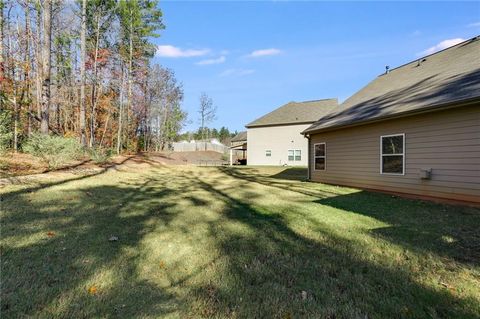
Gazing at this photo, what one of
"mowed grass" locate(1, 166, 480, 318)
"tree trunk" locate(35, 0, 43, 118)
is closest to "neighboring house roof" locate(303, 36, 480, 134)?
"mowed grass" locate(1, 166, 480, 318)

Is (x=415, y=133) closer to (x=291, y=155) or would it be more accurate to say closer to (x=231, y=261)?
(x=231, y=261)

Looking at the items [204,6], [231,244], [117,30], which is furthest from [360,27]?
[117,30]

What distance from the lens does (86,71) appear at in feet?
70.5

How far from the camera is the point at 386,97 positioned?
34.2ft

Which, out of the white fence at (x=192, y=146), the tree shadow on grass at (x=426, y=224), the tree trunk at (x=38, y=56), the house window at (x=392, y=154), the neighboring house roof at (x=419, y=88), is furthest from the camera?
the white fence at (x=192, y=146)

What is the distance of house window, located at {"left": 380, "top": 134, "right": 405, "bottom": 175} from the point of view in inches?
335

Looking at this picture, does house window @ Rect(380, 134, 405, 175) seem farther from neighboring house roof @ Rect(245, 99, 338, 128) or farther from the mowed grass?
neighboring house roof @ Rect(245, 99, 338, 128)

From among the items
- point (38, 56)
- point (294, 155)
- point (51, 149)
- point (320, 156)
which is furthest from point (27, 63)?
point (294, 155)

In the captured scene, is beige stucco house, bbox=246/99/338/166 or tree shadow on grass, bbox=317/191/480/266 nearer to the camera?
tree shadow on grass, bbox=317/191/480/266

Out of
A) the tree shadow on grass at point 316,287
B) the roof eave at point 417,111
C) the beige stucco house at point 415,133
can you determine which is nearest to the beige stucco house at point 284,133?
→ the beige stucco house at point 415,133

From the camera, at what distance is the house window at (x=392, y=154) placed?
27.9ft

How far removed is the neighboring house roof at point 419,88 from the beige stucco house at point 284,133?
1287cm

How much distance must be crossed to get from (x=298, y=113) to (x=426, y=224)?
23.4 m

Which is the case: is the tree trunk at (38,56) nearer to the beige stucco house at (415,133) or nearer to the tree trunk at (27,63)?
the tree trunk at (27,63)
